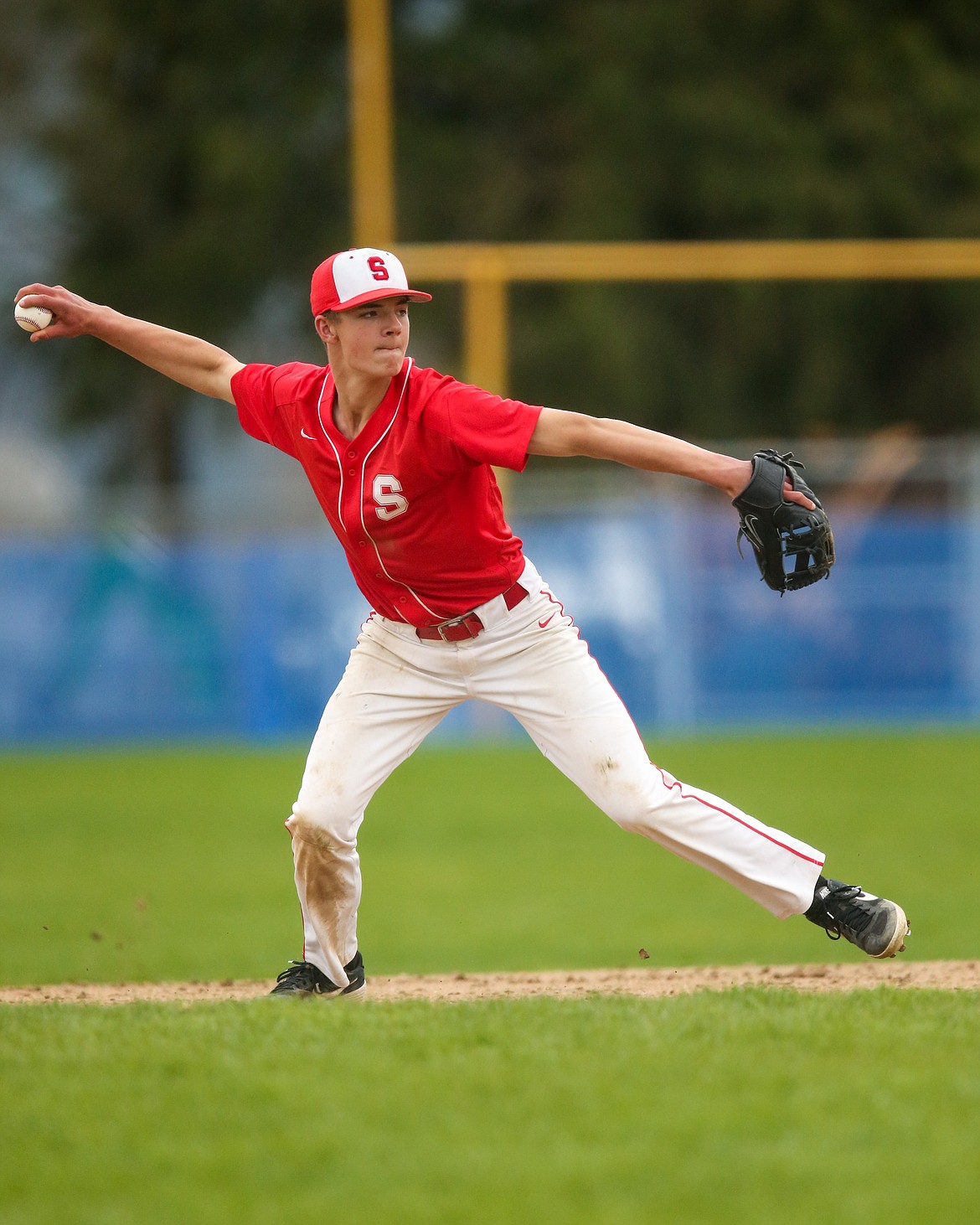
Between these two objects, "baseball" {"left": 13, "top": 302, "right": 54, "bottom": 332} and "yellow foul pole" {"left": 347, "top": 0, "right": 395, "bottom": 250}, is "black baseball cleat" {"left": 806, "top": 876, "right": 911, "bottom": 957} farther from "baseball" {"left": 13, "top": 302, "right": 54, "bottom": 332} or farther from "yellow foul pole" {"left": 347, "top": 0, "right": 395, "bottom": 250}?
"yellow foul pole" {"left": 347, "top": 0, "right": 395, "bottom": 250}

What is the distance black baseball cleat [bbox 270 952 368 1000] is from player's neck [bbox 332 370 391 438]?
71.3 inches

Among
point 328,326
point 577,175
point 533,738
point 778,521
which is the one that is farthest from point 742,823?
point 577,175

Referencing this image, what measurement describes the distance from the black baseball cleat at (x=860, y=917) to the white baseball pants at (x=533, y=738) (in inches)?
3.1

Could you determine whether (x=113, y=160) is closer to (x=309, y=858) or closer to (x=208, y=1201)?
(x=309, y=858)

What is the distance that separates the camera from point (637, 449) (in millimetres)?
4738

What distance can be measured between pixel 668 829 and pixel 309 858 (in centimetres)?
119

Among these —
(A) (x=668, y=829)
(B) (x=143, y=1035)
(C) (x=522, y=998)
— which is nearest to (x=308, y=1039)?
(B) (x=143, y=1035)

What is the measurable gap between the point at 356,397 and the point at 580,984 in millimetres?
2353

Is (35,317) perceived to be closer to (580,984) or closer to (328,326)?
(328,326)

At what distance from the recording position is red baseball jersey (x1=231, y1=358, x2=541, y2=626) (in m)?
4.97

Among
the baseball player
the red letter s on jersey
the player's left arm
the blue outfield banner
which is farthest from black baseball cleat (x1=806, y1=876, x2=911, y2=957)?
the blue outfield banner

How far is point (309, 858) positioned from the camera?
532 cm

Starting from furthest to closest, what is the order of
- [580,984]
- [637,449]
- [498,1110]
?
[580,984] < [637,449] < [498,1110]

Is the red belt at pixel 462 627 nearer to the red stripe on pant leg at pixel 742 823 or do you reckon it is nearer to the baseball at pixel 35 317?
the red stripe on pant leg at pixel 742 823
